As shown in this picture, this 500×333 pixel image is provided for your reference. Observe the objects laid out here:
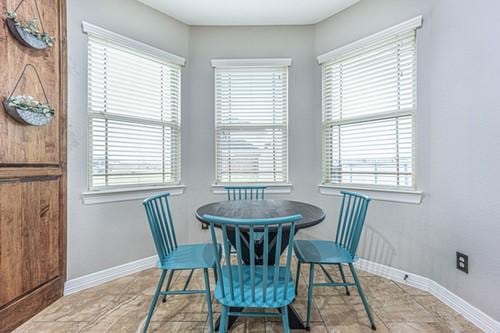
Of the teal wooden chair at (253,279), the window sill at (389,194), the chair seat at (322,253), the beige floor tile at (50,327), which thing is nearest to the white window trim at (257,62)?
the window sill at (389,194)

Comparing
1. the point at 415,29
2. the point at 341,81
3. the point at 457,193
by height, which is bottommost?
the point at 457,193

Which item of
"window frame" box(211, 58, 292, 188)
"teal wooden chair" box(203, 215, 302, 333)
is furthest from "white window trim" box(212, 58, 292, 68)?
"teal wooden chair" box(203, 215, 302, 333)

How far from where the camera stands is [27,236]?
1779 mm

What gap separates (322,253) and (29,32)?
2554mm

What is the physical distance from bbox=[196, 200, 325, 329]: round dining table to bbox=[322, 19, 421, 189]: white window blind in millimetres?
970

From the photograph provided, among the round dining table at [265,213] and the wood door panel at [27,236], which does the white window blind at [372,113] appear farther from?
the wood door panel at [27,236]

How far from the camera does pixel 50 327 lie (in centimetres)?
169

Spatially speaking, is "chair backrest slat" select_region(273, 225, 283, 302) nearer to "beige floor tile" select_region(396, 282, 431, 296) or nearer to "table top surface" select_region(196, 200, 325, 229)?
"table top surface" select_region(196, 200, 325, 229)

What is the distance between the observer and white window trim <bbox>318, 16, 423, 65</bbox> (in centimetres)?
216

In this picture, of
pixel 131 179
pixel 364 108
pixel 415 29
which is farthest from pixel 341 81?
pixel 131 179

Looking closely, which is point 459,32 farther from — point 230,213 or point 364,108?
point 230,213

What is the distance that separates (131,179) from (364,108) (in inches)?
97.9

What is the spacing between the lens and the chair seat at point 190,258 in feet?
5.38

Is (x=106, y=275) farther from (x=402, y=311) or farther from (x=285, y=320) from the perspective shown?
(x=402, y=311)
